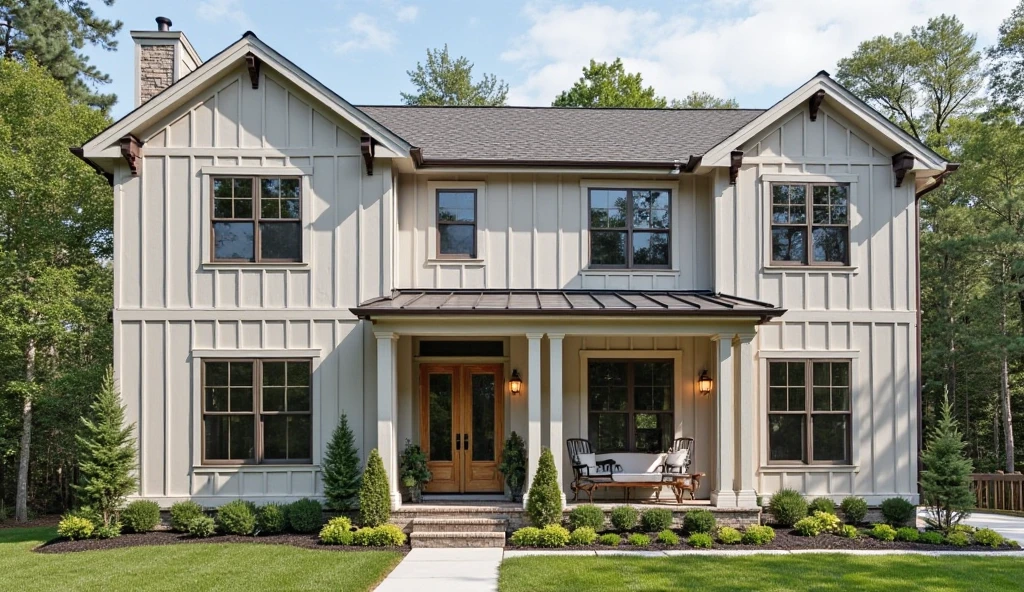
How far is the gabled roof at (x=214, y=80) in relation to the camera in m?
11.6

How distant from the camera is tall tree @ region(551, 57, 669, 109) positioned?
28469 mm

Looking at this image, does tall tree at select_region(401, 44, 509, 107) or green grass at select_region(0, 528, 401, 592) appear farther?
tall tree at select_region(401, 44, 509, 107)

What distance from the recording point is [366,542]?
10469mm

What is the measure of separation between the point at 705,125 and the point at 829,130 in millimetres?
3204

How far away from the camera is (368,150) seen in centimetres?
1168

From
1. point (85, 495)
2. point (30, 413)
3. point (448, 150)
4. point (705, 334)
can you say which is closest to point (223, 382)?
point (85, 495)

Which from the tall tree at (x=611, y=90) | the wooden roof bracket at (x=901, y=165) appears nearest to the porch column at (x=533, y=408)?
the wooden roof bracket at (x=901, y=165)

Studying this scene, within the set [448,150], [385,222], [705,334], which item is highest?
[448,150]

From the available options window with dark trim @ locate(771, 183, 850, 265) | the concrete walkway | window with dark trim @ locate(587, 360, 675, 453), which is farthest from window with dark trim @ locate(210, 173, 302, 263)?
window with dark trim @ locate(771, 183, 850, 265)

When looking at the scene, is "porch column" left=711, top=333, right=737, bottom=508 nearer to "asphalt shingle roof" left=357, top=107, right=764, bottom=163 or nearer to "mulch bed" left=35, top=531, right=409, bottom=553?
"asphalt shingle roof" left=357, top=107, right=764, bottom=163

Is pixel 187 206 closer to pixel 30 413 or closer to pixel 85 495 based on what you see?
pixel 85 495

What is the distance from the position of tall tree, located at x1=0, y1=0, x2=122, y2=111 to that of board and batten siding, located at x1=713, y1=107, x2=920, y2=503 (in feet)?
77.7

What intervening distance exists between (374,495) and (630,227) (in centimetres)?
A: 623

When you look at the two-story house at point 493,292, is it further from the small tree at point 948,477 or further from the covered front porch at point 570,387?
the small tree at point 948,477
